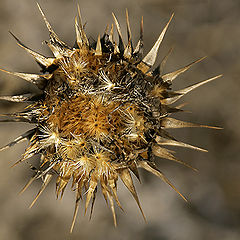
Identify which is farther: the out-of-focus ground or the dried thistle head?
the out-of-focus ground

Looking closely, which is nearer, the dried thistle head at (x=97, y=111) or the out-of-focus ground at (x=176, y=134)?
the dried thistle head at (x=97, y=111)

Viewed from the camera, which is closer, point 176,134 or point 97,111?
point 97,111

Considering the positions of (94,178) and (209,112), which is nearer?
(94,178)

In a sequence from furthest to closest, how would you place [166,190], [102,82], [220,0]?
[166,190]
[220,0]
[102,82]

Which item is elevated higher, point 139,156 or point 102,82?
point 102,82

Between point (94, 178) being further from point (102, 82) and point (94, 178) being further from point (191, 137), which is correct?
point (191, 137)

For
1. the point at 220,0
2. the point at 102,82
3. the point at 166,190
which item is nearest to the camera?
the point at 102,82

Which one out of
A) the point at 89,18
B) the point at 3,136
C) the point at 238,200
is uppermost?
the point at 89,18

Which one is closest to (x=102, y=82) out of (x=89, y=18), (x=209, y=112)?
(x=89, y=18)
